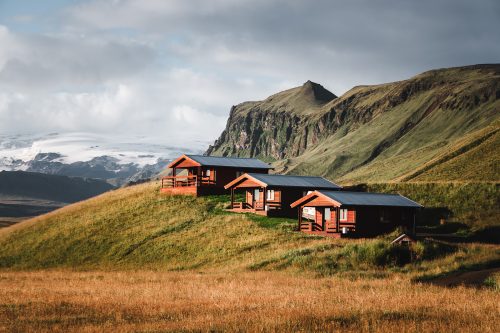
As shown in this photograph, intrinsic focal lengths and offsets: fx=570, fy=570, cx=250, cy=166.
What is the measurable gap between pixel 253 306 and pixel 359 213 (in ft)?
120

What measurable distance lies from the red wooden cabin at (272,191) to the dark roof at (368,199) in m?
10.0

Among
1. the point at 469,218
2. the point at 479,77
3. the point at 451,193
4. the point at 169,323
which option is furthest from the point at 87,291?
the point at 479,77

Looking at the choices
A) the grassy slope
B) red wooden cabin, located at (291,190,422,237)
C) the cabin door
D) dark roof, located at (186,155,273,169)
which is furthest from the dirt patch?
dark roof, located at (186,155,273,169)

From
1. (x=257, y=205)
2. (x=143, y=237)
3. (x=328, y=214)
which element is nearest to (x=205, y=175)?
(x=257, y=205)

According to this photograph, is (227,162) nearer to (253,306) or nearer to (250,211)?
(250,211)

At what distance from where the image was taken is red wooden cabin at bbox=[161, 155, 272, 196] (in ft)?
256

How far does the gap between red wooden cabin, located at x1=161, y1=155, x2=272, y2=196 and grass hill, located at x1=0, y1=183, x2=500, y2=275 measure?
2.26 meters

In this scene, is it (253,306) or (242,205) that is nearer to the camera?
(253,306)

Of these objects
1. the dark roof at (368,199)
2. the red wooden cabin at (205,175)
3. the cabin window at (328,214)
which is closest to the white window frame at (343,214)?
the dark roof at (368,199)

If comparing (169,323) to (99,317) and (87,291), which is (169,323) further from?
(87,291)

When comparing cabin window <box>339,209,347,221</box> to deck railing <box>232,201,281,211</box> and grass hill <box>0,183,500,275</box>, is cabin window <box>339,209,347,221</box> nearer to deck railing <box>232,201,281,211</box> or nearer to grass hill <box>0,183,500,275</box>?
grass hill <box>0,183,500,275</box>

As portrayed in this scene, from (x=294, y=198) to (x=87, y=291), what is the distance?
4108cm

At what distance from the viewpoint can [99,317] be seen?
2088 centimetres

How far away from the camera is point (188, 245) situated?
2205 inches
